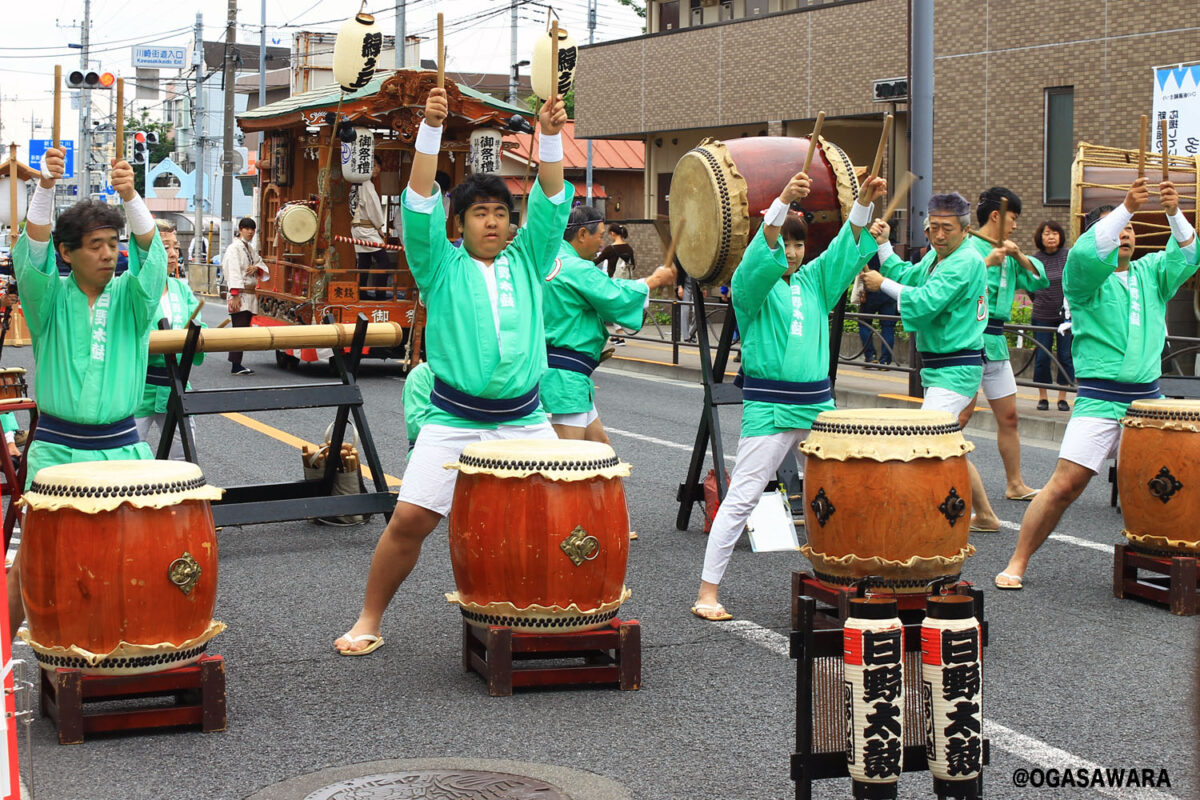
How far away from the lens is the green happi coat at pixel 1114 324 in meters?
6.71

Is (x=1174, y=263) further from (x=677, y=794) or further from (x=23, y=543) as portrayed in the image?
(x=23, y=543)

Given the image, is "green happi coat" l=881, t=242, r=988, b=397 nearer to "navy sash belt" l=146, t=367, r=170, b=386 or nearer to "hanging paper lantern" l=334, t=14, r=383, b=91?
"navy sash belt" l=146, t=367, r=170, b=386

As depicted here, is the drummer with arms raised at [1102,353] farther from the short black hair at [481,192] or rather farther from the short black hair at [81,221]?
the short black hair at [81,221]

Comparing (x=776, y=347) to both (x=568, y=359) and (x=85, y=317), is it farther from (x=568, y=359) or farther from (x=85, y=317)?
(x=85, y=317)

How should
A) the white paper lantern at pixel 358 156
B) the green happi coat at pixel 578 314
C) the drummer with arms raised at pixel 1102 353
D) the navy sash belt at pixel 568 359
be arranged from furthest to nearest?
the white paper lantern at pixel 358 156
the navy sash belt at pixel 568 359
the green happi coat at pixel 578 314
the drummer with arms raised at pixel 1102 353

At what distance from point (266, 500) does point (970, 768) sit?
5660 millimetres

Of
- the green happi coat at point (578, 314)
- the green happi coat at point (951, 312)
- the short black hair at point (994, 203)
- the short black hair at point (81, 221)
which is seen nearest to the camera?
the short black hair at point (81, 221)

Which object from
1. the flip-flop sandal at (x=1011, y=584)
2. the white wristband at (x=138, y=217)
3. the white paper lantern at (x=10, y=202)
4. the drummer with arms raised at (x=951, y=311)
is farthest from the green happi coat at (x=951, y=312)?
the white paper lantern at (x=10, y=202)

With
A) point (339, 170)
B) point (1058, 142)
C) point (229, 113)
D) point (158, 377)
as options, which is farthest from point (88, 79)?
point (158, 377)

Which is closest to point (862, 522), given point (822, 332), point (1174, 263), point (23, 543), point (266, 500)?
point (822, 332)

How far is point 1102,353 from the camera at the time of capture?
6781 mm

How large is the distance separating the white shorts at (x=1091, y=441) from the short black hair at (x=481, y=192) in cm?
299

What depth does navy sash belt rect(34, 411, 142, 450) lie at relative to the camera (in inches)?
210

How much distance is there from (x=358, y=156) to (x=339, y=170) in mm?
1080
